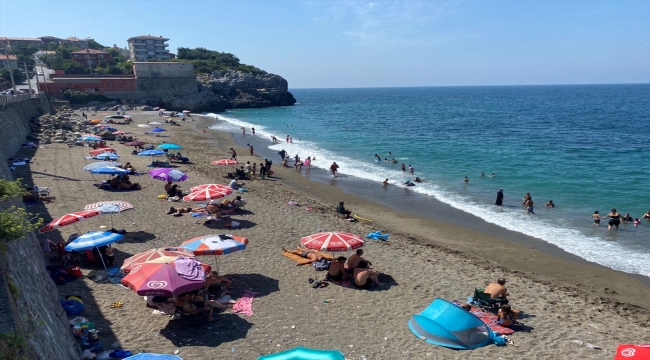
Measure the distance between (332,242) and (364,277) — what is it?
51.3 inches

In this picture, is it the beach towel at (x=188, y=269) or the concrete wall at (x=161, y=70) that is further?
the concrete wall at (x=161, y=70)

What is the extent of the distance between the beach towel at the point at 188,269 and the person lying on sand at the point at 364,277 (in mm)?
4398

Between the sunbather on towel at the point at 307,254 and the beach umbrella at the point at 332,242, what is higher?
the beach umbrella at the point at 332,242

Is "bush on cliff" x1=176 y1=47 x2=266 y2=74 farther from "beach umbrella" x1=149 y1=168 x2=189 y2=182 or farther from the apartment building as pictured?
"beach umbrella" x1=149 y1=168 x2=189 y2=182

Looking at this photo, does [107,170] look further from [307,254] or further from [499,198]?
[499,198]

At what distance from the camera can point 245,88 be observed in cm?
10288

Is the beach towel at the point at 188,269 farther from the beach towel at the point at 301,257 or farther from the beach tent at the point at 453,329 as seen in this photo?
the beach tent at the point at 453,329

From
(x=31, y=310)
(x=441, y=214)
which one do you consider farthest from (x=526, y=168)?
(x=31, y=310)

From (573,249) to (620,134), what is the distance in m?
46.6

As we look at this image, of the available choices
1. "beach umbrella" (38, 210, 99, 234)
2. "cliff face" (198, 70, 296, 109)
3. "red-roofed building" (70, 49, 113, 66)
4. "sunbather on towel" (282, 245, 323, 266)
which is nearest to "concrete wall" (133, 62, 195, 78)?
"cliff face" (198, 70, 296, 109)

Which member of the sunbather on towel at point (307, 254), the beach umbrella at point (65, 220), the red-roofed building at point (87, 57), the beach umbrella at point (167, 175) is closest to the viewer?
the beach umbrella at point (65, 220)

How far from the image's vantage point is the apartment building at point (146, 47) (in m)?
129

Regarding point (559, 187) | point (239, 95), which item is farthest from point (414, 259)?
point (239, 95)

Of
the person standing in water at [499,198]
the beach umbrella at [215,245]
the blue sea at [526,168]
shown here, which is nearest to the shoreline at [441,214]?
the blue sea at [526,168]
